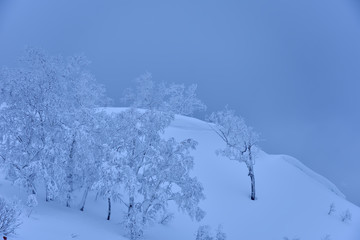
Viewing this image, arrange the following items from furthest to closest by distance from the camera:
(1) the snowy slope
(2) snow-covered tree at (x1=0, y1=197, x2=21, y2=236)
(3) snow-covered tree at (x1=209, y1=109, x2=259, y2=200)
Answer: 1. (3) snow-covered tree at (x1=209, y1=109, x2=259, y2=200)
2. (1) the snowy slope
3. (2) snow-covered tree at (x1=0, y1=197, x2=21, y2=236)

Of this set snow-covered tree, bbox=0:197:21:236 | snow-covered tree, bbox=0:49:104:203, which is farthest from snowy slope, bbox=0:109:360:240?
snow-covered tree, bbox=0:49:104:203

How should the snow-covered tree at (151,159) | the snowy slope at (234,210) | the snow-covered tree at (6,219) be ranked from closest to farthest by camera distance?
the snow-covered tree at (6,219) < the snowy slope at (234,210) < the snow-covered tree at (151,159)

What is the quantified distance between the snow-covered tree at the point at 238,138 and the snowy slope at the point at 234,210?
222 centimetres

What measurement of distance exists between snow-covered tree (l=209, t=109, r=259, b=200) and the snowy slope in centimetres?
222

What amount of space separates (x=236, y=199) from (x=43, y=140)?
47.4 feet

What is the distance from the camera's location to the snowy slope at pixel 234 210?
12047 mm

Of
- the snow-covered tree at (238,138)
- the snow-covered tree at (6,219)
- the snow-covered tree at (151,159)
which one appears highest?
the snow-covered tree at (238,138)

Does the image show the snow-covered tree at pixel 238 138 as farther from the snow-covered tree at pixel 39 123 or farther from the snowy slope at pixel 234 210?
the snow-covered tree at pixel 39 123

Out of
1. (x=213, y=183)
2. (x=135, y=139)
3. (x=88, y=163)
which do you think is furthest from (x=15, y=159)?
(x=213, y=183)

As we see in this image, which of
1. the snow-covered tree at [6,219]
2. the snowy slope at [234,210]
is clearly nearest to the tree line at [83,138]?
the snowy slope at [234,210]

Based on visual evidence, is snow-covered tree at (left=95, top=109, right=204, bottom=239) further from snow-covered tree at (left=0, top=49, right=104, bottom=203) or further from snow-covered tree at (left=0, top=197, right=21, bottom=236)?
snow-covered tree at (left=0, top=197, right=21, bottom=236)

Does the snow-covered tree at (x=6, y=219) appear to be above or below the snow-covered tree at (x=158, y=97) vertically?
below

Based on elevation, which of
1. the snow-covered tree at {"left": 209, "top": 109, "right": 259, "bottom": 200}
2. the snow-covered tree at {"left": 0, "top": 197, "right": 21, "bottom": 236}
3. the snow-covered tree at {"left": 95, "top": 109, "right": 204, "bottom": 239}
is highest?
the snow-covered tree at {"left": 209, "top": 109, "right": 259, "bottom": 200}

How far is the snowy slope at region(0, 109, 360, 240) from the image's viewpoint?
12.0 m
